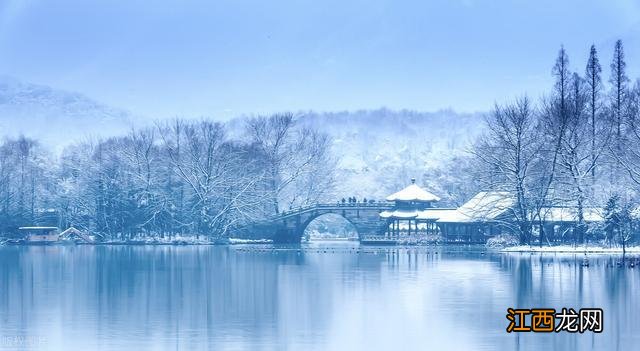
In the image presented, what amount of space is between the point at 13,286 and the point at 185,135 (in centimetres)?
6142

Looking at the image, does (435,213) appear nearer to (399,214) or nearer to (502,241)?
(399,214)

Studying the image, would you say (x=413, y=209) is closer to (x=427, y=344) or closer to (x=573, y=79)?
(x=573, y=79)

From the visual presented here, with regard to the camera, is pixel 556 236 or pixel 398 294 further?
pixel 556 236

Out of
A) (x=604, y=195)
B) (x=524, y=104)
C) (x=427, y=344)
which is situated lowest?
(x=427, y=344)

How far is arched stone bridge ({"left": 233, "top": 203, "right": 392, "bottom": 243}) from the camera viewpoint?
96125 millimetres

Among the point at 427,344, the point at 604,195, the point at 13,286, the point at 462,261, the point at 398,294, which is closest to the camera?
the point at 427,344

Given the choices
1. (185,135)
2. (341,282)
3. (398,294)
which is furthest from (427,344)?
(185,135)

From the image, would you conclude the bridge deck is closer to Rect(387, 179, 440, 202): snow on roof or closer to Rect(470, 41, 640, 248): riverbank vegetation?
Rect(387, 179, 440, 202): snow on roof

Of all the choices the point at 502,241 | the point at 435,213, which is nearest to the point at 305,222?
the point at 435,213

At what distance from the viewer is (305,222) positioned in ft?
316

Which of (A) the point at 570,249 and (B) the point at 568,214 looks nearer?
(A) the point at 570,249

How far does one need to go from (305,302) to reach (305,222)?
180 feet

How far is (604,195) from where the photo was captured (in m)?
75.6

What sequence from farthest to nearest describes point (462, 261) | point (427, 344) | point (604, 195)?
point (604, 195) < point (462, 261) < point (427, 344)
